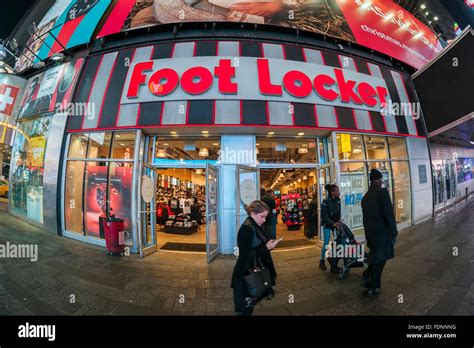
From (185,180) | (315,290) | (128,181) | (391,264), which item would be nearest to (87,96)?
(128,181)

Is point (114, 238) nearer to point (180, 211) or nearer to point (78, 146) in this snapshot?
point (78, 146)

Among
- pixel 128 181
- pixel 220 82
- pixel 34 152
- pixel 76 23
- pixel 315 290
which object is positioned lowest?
pixel 315 290

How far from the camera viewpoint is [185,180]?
11758mm

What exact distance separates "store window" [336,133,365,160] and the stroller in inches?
138

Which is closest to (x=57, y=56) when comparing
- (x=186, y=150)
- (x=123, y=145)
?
(x=123, y=145)

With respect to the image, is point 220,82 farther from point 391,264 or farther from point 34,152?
point 34,152

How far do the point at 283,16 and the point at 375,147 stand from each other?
6.29 metres

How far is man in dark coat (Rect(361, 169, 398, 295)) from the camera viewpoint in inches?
126

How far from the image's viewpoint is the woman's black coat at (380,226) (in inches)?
126

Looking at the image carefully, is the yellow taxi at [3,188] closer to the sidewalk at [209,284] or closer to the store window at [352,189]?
the sidewalk at [209,284]

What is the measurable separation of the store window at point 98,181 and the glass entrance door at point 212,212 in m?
2.65

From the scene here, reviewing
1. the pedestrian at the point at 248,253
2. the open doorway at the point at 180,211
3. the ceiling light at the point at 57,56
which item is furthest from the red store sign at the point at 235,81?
the pedestrian at the point at 248,253

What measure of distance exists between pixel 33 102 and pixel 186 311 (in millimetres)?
11515

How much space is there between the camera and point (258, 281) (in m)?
2.17
